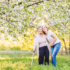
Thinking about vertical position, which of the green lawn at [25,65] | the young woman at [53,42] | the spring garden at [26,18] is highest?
the spring garden at [26,18]

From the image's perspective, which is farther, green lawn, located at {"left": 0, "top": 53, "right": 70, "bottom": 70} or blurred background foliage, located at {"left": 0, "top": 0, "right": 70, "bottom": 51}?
blurred background foliage, located at {"left": 0, "top": 0, "right": 70, "bottom": 51}

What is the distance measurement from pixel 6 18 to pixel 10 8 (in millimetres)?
993

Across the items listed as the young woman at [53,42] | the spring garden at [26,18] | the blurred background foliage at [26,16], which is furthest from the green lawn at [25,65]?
the blurred background foliage at [26,16]

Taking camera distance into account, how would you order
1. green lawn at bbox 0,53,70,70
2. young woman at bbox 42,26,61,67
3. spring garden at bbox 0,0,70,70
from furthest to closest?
spring garden at bbox 0,0,70,70 → young woman at bbox 42,26,61,67 → green lawn at bbox 0,53,70,70

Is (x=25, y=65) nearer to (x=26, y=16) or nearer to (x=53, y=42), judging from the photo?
(x=53, y=42)

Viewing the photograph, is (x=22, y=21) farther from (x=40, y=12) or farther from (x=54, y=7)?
(x=54, y=7)

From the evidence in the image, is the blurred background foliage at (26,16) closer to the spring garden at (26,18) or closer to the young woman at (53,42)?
the spring garden at (26,18)

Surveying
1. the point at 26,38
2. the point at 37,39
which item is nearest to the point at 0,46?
the point at 26,38

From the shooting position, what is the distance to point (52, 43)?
5453 mm

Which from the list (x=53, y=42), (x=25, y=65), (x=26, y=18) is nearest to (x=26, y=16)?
(x=26, y=18)

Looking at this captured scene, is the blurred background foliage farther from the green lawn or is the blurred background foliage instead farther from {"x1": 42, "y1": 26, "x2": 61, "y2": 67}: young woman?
the green lawn

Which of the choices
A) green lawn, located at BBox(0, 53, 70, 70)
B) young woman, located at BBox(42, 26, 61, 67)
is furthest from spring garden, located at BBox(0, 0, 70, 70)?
young woman, located at BBox(42, 26, 61, 67)

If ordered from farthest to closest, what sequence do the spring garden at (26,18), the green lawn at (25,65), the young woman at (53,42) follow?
the spring garden at (26,18), the young woman at (53,42), the green lawn at (25,65)

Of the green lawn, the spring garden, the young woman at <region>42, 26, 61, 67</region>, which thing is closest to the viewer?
the green lawn
